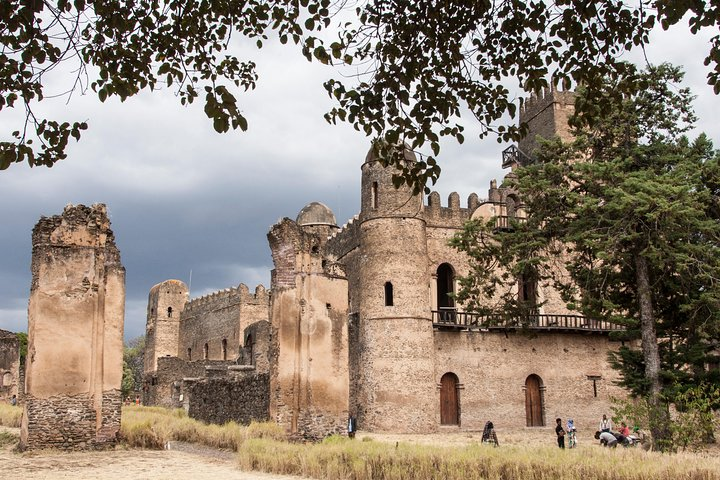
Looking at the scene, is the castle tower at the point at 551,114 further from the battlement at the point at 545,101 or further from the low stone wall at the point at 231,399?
the low stone wall at the point at 231,399

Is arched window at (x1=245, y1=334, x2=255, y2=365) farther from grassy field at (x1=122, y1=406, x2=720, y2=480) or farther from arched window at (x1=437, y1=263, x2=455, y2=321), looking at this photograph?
grassy field at (x1=122, y1=406, x2=720, y2=480)

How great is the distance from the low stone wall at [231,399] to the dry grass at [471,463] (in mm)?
5486

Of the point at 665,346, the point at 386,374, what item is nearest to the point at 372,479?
the point at 665,346

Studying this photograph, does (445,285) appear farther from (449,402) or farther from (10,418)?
(10,418)

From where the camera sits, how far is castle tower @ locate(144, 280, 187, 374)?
51.1m

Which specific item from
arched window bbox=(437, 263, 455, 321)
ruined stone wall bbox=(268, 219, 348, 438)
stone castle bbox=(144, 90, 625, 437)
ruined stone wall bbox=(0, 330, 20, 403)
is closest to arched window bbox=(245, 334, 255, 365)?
stone castle bbox=(144, 90, 625, 437)

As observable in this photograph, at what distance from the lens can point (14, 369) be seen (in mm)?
36156

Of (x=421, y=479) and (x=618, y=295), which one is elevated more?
(x=618, y=295)

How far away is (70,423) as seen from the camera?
640 inches

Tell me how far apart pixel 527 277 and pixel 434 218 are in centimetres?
923

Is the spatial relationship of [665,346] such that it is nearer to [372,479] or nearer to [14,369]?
[372,479]

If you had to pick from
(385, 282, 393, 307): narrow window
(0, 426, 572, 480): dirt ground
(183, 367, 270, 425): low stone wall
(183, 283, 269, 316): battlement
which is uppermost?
(183, 283, 269, 316): battlement

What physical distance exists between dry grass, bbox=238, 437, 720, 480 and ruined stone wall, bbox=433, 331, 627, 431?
15080 mm

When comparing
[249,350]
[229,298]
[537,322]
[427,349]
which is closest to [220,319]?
[229,298]
